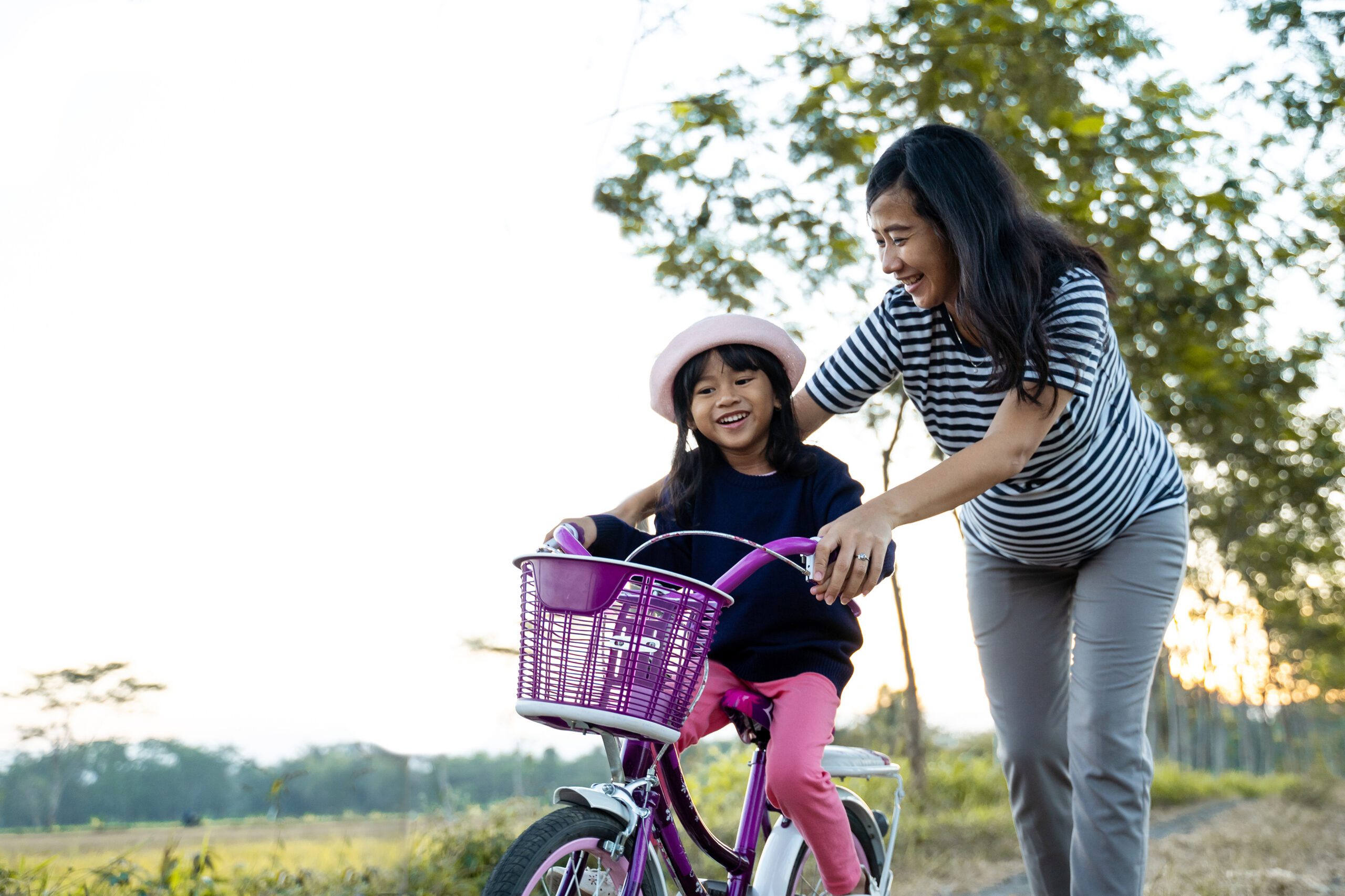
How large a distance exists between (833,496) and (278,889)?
8.25 ft

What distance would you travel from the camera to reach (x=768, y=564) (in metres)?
2.53

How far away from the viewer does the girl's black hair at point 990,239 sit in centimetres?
222

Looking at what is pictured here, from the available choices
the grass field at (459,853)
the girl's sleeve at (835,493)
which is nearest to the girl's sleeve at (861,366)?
the girl's sleeve at (835,493)

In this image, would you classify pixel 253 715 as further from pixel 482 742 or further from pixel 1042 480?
pixel 1042 480

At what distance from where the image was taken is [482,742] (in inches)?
207

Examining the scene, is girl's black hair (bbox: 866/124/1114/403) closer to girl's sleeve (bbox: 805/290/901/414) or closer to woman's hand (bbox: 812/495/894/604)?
girl's sleeve (bbox: 805/290/901/414)

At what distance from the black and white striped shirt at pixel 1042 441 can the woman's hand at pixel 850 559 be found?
82cm

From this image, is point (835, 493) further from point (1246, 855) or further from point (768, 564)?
point (1246, 855)

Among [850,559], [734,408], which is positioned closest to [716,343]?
[734,408]

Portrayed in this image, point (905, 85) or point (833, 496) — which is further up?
point (905, 85)

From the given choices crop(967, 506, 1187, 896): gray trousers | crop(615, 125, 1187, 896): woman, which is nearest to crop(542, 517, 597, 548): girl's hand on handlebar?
crop(615, 125, 1187, 896): woman

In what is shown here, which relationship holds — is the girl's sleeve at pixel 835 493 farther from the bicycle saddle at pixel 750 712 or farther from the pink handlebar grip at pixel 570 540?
the pink handlebar grip at pixel 570 540

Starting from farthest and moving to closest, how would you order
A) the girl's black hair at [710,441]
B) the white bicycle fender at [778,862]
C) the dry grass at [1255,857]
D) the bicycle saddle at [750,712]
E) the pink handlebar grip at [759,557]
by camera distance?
the dry grass at [1255,857]
the girl's black hair at [710,441]
the white bicycle fender at [778,862]
the bicycle saddle at [750,712]
the pink handlebar grip at [759,557]

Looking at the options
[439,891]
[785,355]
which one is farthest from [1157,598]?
[439,891]
